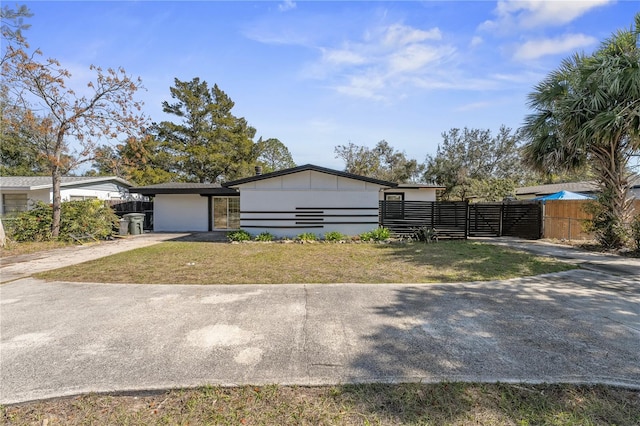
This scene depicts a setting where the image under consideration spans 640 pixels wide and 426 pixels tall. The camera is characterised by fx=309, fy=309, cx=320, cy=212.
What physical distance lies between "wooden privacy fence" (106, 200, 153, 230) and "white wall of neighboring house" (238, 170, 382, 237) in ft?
29.3

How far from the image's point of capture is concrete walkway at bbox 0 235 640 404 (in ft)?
9.15

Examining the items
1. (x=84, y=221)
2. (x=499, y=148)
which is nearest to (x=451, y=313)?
(x=84, y=221)

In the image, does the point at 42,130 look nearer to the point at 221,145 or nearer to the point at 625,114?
the point at 221,145

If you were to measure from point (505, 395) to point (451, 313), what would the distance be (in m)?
1.87

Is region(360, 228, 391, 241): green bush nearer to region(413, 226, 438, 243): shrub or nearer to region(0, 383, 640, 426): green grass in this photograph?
region(413, 226, 438, 243): shrub

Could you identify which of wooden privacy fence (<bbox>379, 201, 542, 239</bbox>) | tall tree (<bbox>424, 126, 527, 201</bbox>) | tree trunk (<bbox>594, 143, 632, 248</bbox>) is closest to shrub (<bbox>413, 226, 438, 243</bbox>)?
wooden privacy fence (<bbox>379, 201, 542, 239</bbox>)

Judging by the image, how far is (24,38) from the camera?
11.2m

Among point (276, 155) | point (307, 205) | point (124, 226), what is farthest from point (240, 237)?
point (276, 155)

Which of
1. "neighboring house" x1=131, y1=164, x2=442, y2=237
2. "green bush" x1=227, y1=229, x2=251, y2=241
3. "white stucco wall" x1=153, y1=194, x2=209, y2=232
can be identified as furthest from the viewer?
"white stucco wall" x1=153, y1=194, x2=209, y2=232

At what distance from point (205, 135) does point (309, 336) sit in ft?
93.2

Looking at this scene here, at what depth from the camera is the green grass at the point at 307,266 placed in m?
6.37

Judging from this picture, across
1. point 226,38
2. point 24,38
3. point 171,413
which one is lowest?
point 171,413

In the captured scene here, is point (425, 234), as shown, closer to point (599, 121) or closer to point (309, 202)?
point (309, 202)

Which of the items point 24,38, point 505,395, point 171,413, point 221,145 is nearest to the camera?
point 171,413
